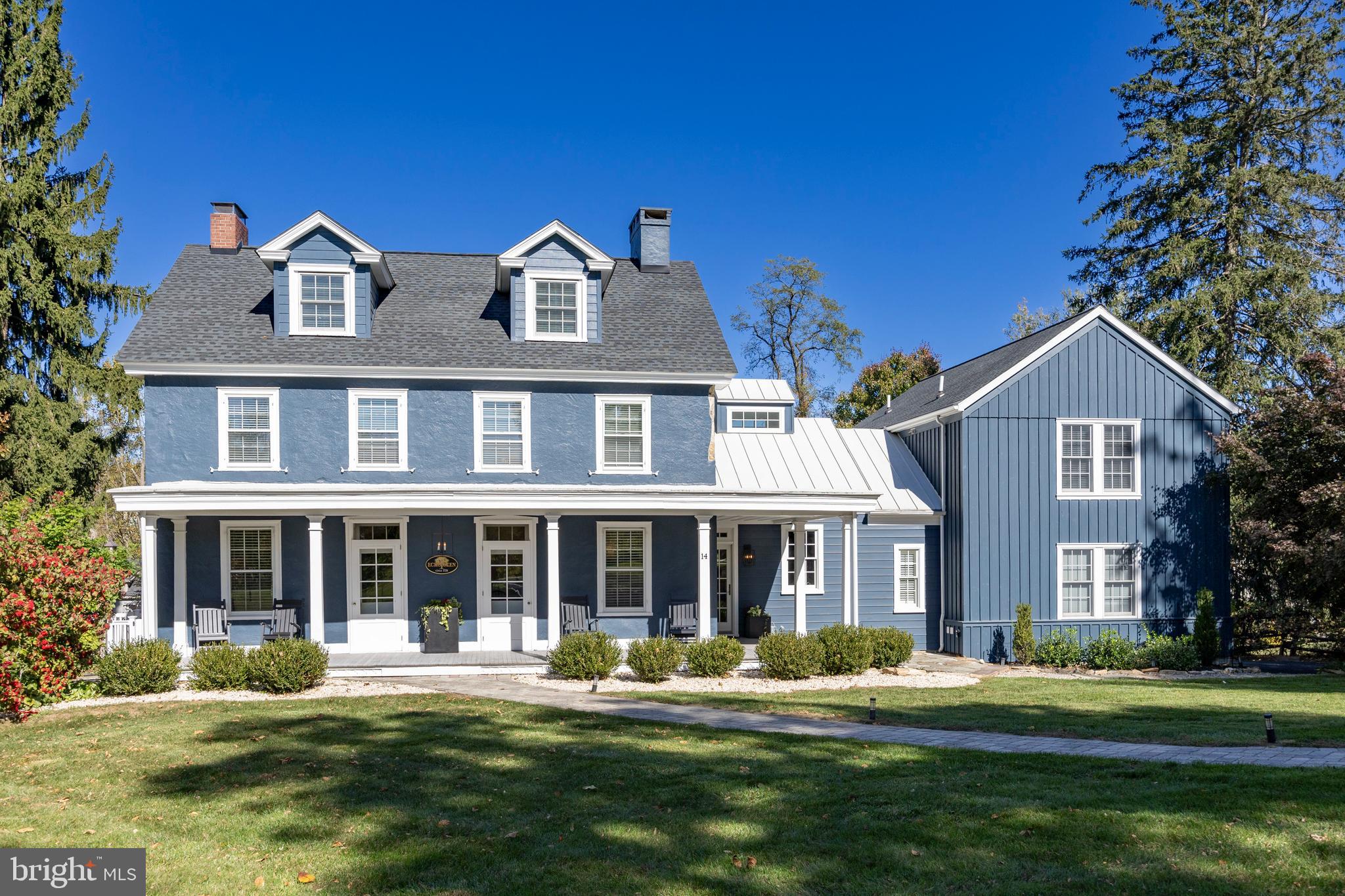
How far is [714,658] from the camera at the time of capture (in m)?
15.8

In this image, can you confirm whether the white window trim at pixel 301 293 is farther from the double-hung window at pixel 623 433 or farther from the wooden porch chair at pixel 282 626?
the wooden porch chair at pixel 282 626

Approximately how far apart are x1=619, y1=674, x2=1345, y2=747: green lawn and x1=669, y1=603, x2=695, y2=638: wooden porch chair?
403 centimetres

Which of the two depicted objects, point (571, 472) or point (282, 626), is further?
point (571, 472)

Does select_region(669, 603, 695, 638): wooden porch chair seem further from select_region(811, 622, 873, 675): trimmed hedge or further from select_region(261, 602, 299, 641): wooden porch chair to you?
select_region(261, 602, 299, 641): wooden porch chair

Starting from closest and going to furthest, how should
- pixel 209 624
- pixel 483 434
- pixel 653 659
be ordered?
pixel 653 659, pixel 209 624, pixel 483 434

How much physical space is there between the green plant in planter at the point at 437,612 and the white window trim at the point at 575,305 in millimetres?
5657

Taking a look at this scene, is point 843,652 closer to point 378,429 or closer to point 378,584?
point 378,584

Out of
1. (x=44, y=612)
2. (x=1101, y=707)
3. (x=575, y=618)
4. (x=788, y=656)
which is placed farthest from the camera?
(x=575, y=618)

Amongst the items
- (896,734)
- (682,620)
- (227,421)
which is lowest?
(896,734)

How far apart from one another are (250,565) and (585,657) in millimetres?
7389

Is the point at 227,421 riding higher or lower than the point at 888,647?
higher

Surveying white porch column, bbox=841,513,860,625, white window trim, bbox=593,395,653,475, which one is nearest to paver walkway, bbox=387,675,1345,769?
white window trim, bbox=593,395,653,475

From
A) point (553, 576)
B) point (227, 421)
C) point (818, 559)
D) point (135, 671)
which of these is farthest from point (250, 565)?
point (818, 559)

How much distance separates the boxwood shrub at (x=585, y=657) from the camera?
1552cm
